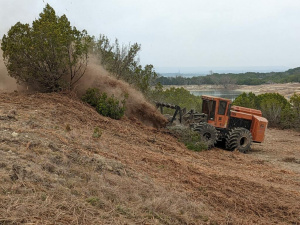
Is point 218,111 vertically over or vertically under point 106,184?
under

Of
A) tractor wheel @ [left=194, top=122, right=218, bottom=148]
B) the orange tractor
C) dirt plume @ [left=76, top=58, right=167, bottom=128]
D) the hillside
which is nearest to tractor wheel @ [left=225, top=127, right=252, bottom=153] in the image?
the orange tractor

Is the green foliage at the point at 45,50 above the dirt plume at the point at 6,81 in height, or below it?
above

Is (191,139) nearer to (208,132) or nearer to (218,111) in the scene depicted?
(208,132)

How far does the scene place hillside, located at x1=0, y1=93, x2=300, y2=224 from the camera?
425 centimetres

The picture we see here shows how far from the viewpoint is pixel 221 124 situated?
14.8 metres

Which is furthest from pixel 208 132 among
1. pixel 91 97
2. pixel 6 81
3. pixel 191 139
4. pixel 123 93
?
pixel 6 81

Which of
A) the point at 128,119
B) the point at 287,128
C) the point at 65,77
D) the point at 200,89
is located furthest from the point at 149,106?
the point at 200,89

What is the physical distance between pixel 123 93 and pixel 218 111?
4.64m

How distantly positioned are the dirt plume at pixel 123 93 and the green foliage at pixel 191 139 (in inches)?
74.7

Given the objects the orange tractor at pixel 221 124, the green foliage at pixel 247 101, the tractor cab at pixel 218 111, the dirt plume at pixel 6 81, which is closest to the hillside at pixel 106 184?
the orange tractor at pixel 221 124

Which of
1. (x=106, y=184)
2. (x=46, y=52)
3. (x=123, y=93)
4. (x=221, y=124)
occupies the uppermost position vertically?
(x=46, y=52)

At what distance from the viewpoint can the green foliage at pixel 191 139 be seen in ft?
43.0

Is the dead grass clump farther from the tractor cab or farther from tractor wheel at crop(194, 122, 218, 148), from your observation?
tractor wheel at crop(194, 122, 218, 148)

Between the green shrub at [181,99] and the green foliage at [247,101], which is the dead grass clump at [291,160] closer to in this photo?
the green shrub at [181,99]
